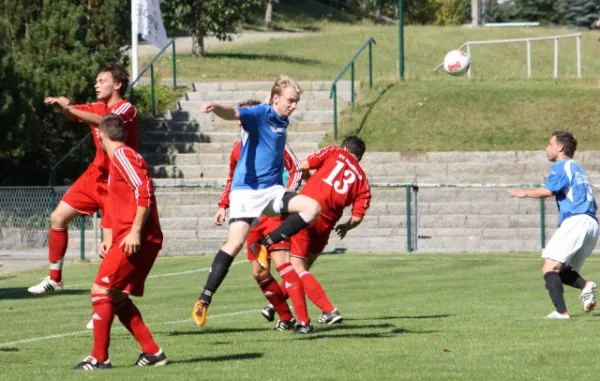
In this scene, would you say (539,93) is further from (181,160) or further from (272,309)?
(272,309)

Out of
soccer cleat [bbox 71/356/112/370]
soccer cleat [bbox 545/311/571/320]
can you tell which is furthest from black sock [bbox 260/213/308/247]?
soccer cleat [bbox 545/311/571/320]

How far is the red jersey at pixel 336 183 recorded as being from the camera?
12.3 metres

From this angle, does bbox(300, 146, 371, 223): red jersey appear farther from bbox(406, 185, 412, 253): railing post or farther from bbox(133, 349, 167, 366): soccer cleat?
bbox(406, 185, 412, 253): railing post

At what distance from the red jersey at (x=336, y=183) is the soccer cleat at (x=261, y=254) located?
40.5 inches

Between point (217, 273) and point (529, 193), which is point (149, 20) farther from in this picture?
point (217, 273)

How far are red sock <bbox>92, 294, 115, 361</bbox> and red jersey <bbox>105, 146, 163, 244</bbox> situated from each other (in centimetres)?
43

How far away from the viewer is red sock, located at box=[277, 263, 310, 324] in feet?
35.8

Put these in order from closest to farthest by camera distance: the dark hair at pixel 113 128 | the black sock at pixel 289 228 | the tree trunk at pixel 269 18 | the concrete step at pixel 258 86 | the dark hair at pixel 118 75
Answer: the dark hair at pixel 113 128
the black sock at pixel 289 228
the dark hair at pixel 118 75
the concrete step at pixel 258 86
the tree trunk at pixel 269 18

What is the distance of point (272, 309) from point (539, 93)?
74.1 ft

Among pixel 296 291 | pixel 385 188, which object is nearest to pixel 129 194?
pixel 296 291

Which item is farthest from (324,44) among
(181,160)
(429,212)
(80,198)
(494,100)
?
(80,198)

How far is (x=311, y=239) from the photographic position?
11914 mm

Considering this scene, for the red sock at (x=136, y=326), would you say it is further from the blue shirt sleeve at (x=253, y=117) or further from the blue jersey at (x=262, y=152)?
the blue shirt sleeve at (x=253, y=117)

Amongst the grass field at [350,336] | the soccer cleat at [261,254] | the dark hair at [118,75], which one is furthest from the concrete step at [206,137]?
the dark hair at [118,75]
